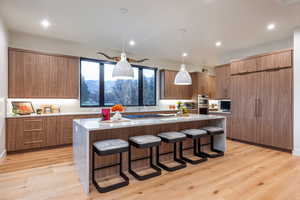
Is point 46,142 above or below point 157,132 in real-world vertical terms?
below

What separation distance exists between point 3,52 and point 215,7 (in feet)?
14.2

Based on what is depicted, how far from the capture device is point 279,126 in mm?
3938

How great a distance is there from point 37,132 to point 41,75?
1.43m

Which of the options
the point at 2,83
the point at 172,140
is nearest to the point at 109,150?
the point at 172,140

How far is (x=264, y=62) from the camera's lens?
13.8 ft

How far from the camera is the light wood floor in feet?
6.98

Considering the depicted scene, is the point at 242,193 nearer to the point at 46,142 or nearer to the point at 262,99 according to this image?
the point at 262,99

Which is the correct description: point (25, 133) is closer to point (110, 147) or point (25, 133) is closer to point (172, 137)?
point (110, 147)

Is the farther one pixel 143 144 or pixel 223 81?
pixel 223 81

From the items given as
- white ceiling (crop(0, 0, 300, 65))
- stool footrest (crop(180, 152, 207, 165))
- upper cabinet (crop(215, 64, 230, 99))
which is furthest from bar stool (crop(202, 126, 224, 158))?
white ceiling (crop(0, 0, 300, 65))

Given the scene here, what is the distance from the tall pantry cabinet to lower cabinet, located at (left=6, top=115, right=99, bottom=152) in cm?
460

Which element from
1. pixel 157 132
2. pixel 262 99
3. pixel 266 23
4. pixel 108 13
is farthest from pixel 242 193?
pixel 108 13

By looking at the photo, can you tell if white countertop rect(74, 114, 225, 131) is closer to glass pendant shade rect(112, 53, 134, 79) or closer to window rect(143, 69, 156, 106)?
glass pendant shade rect(112, 53, 134, 79)

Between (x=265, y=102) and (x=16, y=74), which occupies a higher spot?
(x=16, y=74)
